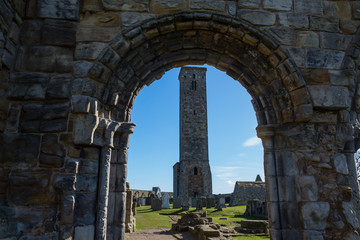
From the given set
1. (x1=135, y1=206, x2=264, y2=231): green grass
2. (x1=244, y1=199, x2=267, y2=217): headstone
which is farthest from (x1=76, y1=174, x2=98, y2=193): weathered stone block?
(x1=244, y1=199, x2=267, y2=217): headstone

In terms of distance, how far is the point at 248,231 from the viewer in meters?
7.48

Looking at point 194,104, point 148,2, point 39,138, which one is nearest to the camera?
point 39,138

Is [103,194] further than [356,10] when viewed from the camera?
No

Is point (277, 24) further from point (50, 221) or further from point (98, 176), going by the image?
point (50, 221)

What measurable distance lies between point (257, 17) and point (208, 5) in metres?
0.73

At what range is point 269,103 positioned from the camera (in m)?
4.11

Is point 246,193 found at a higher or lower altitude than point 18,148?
lower

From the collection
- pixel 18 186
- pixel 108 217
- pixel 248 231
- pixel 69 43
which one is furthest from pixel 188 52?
pixel 248 231

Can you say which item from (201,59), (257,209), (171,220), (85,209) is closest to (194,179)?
(257,209)

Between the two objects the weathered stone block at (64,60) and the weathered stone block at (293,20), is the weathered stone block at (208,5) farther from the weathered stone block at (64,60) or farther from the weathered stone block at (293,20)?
the weathered stone block at (64,60)

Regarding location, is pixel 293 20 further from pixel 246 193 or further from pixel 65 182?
pixel 246 193

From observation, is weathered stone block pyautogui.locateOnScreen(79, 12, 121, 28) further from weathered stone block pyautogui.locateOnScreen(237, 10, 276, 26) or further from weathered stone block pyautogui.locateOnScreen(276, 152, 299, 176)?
weathered stone block pyautogui.locateOnScreen(276, 152, 299, 176)

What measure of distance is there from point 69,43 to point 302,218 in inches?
149

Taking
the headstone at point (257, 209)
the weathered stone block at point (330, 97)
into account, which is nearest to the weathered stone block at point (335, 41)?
the weathered stone block at point (330, 97)
